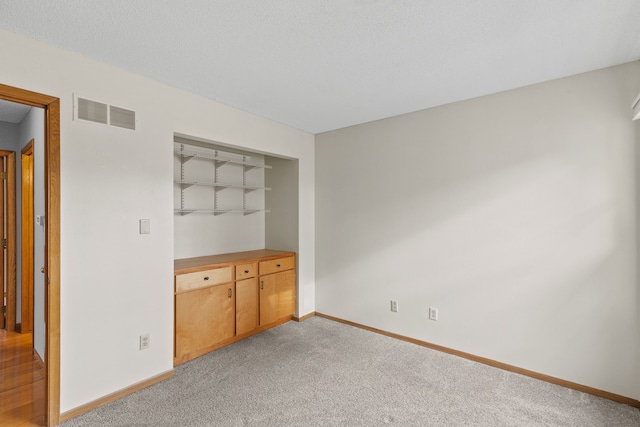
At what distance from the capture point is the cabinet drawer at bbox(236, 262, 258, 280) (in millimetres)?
3358

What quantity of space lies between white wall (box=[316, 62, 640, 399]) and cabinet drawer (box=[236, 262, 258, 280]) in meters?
1.11

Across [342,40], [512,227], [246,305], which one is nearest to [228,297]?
[246,305]

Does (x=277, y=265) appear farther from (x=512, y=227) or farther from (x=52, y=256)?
(x=512, y=227)

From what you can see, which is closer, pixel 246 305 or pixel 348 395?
pixel 348 395

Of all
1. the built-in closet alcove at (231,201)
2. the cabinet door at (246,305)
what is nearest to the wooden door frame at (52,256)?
the built-in closet alcove at (231,201)

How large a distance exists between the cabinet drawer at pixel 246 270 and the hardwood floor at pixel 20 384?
1.70 metres

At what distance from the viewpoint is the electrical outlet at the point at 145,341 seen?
2486 millimetres

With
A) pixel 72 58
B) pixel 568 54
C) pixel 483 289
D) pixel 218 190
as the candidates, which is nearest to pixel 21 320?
pixel 218 190

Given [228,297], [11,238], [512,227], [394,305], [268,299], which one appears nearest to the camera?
[512,227]

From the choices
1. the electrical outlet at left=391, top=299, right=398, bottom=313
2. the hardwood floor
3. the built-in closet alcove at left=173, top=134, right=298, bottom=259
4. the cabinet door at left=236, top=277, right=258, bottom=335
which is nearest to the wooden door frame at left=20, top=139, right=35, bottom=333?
the hardwood floor

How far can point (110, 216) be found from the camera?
7.59 feet

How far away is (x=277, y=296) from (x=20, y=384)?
2258mm

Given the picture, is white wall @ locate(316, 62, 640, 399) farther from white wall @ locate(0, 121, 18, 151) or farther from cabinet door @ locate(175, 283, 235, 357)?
white wall @ locate(0, 121, 18, 151)

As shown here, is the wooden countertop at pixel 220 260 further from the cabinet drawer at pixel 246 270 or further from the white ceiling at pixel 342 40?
the white ceiling at pixel 342 40
